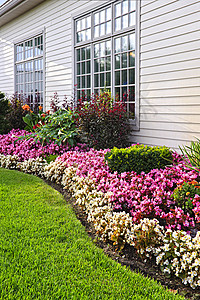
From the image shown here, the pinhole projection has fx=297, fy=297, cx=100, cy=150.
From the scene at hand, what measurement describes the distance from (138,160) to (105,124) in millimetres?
1840

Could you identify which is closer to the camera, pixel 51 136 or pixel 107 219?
pixel 107 219

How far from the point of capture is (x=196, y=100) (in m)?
4.91

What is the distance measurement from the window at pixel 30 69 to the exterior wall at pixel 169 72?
16.8ft

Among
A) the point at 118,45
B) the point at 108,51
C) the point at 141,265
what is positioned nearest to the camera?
the point at 141,265

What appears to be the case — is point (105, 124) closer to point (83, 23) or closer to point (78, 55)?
point (78, 55)

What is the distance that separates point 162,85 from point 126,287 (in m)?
4.07

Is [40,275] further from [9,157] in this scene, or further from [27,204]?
[9,157]

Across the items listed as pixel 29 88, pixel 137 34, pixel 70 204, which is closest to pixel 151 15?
pixel 137 34

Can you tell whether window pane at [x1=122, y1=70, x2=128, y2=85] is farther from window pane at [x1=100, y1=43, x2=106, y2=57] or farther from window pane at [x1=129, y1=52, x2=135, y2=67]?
window pane at [x1=100, y1=43, x2=106, y2=57]

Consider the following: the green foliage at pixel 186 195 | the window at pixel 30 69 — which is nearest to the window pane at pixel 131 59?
the green foliage at pixel 186 195

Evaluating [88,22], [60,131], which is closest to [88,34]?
[88,22]

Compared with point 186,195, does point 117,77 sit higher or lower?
higher

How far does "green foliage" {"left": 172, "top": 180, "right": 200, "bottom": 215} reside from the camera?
3.25 m

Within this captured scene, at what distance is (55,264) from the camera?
2.50m
